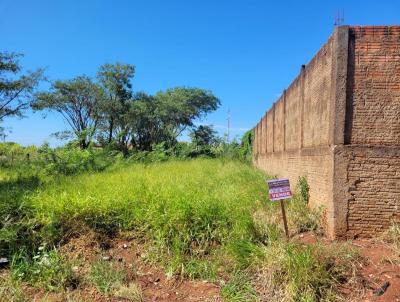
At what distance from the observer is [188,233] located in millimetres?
5246

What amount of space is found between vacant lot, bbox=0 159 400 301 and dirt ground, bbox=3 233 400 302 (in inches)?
0.6

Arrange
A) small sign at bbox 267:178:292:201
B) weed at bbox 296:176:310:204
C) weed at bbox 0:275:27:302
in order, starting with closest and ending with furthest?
weed at bbox 0:275:27:302, small sign at bbox 267:178:292:201, weed at bbox 296:176:310:204

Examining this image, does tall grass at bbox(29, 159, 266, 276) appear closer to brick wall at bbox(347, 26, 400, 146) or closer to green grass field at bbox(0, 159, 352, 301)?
green grass field at bbox(0, 159, 352, 301)

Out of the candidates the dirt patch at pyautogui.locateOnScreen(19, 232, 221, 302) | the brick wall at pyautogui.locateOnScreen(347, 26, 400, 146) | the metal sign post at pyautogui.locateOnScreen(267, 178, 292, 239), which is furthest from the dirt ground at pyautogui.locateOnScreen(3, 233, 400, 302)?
the brick wall at pyautogui.locateOnScreen(347, 26, 400, 146)

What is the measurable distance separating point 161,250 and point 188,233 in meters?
0.50

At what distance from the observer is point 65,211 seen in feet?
18.2

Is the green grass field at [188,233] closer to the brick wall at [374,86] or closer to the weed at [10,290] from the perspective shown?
the weed at [10,290]

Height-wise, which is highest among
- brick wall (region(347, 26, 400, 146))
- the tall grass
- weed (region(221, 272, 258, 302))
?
brick wall (region(347, 26, 400, 146))

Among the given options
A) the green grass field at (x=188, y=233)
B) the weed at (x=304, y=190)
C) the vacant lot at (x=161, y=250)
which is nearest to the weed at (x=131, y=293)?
the vacant lot at (x=161, y=250)

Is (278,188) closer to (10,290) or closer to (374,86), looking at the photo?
(374,86)

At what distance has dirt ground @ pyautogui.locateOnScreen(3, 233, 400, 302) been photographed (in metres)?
4.05

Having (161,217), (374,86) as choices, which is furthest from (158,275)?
(374,86)

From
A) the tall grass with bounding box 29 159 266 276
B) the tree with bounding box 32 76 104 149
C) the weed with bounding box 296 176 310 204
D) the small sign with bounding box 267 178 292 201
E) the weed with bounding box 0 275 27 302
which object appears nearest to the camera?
the weed with bounding box 0 275 27 302

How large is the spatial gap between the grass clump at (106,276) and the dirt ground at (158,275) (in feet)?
0.28
